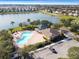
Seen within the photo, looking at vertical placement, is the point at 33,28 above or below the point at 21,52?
below

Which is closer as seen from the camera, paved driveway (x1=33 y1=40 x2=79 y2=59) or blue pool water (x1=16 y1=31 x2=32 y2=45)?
paved driveway (x1=33 y1=40 x2=79 y2=59)

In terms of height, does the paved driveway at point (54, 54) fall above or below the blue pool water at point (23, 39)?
above

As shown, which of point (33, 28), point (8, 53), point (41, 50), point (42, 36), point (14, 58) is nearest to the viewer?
point (8, 53)

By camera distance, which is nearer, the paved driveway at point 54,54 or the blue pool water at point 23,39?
the paved driveway at point 54,54

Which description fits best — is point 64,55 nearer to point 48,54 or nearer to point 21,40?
point 48,54

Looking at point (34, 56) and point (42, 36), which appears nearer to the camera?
point (34, 56)

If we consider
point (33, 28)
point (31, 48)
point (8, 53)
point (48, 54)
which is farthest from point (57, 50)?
point (33, 28)

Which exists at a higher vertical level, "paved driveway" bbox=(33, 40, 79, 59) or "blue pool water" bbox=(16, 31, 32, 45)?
"paved driveway" bbox=(33, 40, 79, 59)

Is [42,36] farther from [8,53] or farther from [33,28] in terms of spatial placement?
[8,53]

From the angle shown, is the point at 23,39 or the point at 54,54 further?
the point at 23,39

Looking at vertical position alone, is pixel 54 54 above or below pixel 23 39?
above

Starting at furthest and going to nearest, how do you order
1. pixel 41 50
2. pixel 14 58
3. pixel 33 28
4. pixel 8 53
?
pixel 33 28, pixel 41 50, pixel 14 58, pixel 8 53
